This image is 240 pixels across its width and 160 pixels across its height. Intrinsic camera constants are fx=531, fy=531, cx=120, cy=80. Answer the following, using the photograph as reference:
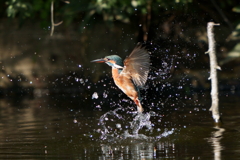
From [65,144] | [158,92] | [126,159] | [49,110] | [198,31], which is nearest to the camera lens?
[126,159]

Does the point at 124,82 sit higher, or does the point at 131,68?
the point at 131,68

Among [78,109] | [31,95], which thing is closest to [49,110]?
[78,109]

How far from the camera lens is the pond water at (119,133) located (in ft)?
13.7

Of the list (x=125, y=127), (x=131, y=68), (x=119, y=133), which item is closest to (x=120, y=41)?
(x=125, y=127)

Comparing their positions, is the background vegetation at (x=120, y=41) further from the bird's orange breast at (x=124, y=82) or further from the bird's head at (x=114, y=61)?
the bird's head at (x=114, y=61)

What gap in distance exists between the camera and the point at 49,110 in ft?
24.0

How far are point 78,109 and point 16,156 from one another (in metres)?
3.24

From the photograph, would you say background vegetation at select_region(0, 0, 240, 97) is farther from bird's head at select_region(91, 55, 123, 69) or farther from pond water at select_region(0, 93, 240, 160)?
bird's head at select_region(91, 55, 123, 69)

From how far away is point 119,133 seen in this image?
5.28 meters

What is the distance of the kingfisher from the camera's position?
4500mm

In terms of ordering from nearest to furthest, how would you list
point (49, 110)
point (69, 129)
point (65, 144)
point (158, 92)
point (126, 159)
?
point (126, 159) → point (65, 144) → point (69, 129) → point (49, 110) → point (158, 92)

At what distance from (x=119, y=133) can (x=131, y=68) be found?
956 millimetres

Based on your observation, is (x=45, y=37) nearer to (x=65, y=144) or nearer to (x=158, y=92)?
(x=158, y=92)

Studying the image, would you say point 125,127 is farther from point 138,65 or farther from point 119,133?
point 138,65
